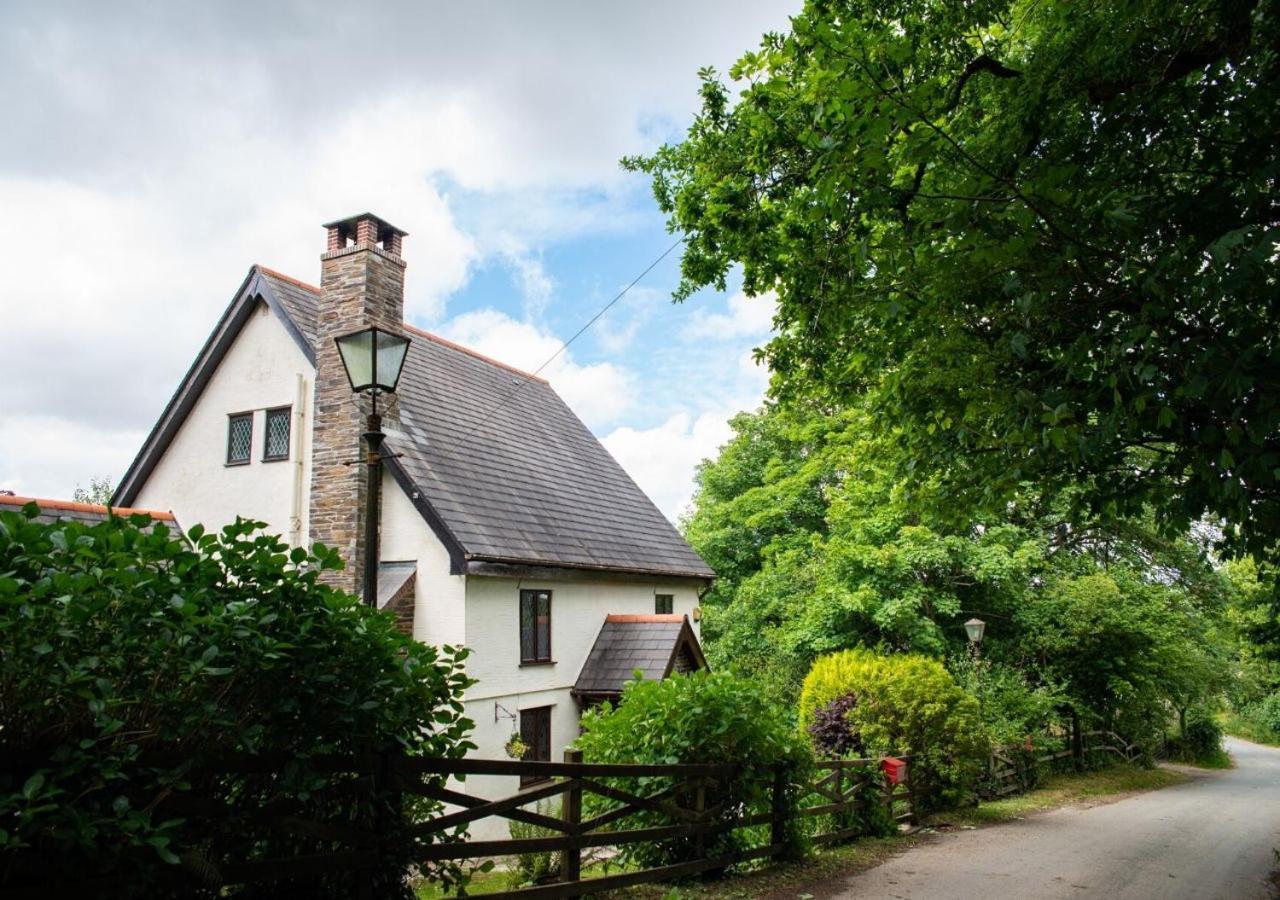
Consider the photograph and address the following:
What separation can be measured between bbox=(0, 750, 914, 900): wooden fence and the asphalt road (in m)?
1.13

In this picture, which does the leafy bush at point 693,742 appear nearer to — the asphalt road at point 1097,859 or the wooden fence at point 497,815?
the wooden fence at point 497,815

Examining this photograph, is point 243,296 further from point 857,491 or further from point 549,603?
point 857,491

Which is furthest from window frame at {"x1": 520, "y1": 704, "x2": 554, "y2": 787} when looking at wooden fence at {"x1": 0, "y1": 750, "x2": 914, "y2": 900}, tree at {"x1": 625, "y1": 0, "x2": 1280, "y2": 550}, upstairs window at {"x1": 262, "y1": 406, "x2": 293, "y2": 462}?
tree at {"x1": 625, "y1": 0, "x2": 1280, "y2": 550}

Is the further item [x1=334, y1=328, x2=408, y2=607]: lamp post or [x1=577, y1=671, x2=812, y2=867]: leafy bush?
[x1=577, y1=671, x2=812, y2=867]: leafy bush

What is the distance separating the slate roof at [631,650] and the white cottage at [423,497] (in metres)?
0.04

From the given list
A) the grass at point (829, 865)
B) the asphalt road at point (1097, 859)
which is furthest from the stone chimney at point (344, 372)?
the asphalt road at point (1097, 859)

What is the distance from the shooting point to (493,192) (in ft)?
49.7

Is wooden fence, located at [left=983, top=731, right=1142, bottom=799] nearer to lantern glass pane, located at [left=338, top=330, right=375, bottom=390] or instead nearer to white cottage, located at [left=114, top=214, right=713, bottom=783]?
white cottage, located at [left=114, top=214, right=713, bottom=783]

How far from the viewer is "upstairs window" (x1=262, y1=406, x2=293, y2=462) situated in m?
17.2

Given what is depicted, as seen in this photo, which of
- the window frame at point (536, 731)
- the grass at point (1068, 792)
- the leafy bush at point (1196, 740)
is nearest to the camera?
the grass at point (1068, 792)

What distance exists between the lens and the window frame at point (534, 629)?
16.7m

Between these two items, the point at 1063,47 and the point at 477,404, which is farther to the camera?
the point at 477,404

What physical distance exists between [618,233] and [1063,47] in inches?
374

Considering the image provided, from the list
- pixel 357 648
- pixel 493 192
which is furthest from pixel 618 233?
pixel 357 648
